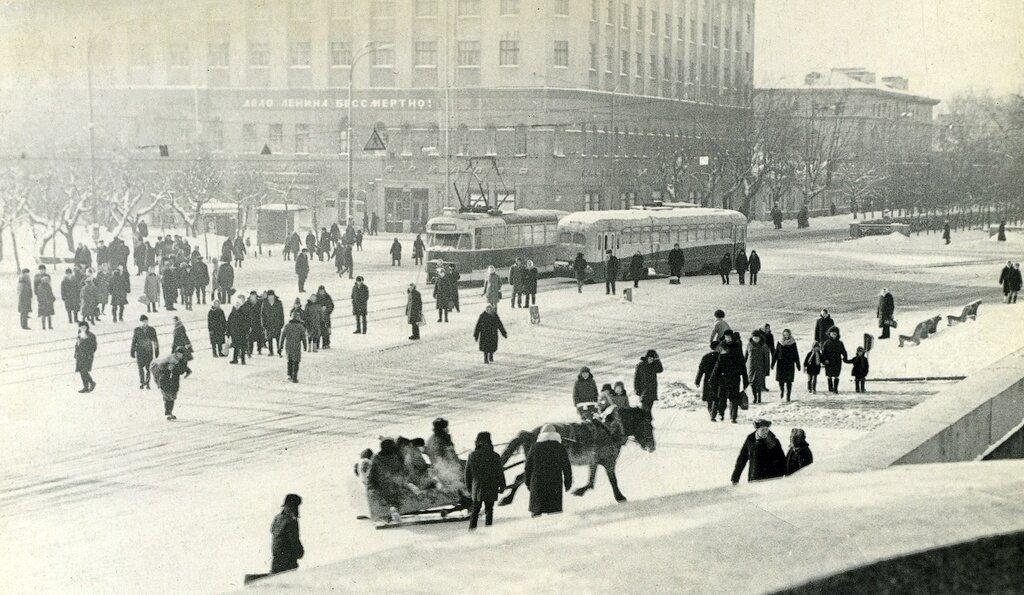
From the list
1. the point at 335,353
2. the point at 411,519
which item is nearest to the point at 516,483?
the point at 411,519

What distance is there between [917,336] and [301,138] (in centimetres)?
2515

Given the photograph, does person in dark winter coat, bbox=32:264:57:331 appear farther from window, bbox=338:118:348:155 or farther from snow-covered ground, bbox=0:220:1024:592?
window, bbox=338:118:348:155

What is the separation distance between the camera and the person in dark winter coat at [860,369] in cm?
1509

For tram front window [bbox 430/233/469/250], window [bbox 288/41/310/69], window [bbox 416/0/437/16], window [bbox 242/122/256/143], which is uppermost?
window [bbox 416/0/437/16]

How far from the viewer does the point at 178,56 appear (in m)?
25.6

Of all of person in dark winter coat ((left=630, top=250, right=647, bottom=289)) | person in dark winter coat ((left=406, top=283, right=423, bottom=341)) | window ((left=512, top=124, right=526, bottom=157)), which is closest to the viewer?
person in dark winter coat ((left=406, top=283, right=423, bottom=341))

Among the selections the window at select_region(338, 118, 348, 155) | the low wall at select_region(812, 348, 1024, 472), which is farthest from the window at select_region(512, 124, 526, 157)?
the low wall at select_region(812, 348, 1024, 472)

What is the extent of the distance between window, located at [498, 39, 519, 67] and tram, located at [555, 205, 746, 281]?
6.62 meters

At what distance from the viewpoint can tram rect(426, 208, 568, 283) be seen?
27156mm

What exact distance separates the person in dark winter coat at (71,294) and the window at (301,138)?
763 inches

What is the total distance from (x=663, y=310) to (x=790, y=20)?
227 inches

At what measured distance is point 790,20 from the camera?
2111 cm

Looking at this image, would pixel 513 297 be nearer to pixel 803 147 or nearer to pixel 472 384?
pixel 472 384

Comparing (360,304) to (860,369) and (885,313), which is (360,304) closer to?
(860,369)
